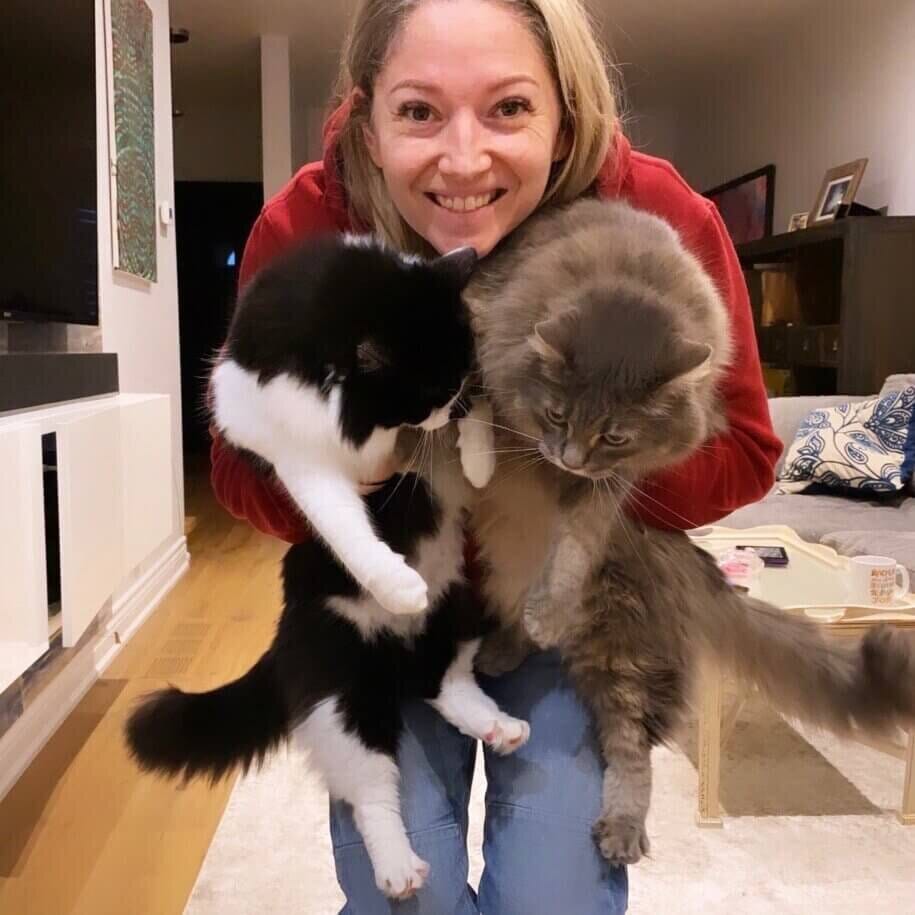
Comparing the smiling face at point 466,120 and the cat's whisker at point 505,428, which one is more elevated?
the smiling face at point 466,120

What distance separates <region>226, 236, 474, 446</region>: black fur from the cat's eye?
0.21 metres

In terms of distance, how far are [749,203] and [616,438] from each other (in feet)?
19.6

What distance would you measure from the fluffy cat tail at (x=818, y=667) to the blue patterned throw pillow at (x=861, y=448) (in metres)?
2.52

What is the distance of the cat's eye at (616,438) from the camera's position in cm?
114

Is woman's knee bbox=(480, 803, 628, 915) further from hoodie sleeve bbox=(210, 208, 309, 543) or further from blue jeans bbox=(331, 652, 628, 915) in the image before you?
hoodie sleeve bbox=(210, 208, 309, 543)

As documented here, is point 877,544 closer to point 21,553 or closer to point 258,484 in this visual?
point 258,484

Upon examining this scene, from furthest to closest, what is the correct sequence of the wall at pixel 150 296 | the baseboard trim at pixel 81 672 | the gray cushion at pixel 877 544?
the wall at pixel 150 296, the gray cushion at pixel 877 544, the baseboard trim at pixel 81 672

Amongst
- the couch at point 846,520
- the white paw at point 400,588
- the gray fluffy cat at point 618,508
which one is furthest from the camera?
the couch at point 846,520

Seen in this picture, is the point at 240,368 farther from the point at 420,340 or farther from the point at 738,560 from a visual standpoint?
the point at 738,560

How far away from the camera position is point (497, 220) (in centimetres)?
129

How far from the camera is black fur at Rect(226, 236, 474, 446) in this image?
1.10 meters

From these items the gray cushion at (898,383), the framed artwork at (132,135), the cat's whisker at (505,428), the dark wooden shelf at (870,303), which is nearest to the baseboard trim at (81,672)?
the framed artwork at (132,135)

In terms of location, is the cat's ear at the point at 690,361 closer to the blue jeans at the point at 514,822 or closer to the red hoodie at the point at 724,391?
the red hoodie at the point at 724,391

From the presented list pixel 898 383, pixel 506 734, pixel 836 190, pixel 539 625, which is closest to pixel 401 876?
pixel 506 734
